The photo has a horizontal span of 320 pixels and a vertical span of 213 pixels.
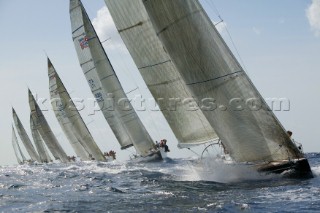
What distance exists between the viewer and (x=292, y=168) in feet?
48.0

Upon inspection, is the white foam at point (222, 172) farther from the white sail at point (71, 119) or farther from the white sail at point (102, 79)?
the white sail at point (71, 119)

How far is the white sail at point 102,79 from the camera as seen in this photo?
33.3 metres

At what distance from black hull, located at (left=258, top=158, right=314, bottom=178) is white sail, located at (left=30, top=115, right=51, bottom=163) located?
4752 centimetres

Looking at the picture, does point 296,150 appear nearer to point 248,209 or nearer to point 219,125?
point 219,125

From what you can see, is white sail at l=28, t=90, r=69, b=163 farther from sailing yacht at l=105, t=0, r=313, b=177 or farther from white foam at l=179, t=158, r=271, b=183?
sailing yacht at l=105, t=0, r=313, b=177

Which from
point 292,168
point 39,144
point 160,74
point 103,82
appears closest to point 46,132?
point 39,144

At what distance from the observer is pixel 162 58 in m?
19.2

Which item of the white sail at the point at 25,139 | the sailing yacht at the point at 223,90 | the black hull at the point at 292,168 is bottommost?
the black hull at the point at 292,168

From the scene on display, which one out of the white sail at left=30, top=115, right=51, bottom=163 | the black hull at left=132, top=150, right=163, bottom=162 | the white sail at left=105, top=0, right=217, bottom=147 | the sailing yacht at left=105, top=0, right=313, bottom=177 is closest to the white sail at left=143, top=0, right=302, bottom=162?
the sailing yacht at left=105, top=0, right=313, bottom=177

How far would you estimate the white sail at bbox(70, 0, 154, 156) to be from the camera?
33.3m

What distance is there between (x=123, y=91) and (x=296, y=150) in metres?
20.7

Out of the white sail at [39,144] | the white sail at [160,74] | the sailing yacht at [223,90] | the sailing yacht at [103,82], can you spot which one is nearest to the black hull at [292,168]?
the sailing yacht at [223,90]

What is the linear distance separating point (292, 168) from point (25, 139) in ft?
195

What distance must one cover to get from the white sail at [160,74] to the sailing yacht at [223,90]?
9.72 ft
